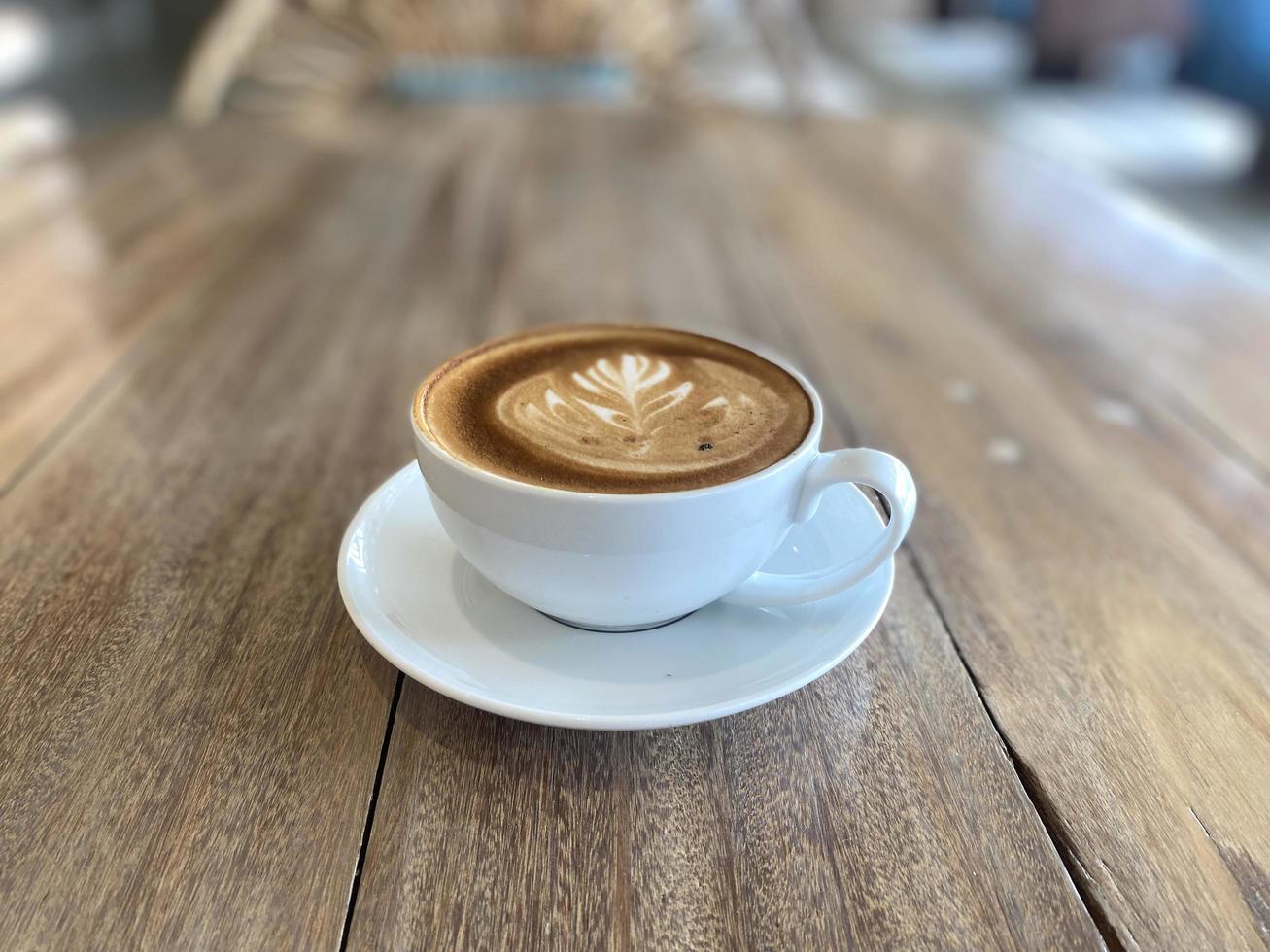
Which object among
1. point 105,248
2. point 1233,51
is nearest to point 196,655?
point 105,248

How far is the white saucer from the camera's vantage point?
313mm

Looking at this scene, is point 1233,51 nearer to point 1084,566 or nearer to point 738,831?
point 1084,566

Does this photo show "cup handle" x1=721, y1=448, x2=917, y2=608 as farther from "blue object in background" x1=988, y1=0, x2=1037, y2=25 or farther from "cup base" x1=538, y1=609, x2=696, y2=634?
"blue object in background" x1=988, y1=0, x2=1037, y2=25

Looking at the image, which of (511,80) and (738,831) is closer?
(738,831)

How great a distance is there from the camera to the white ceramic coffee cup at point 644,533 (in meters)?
0.31

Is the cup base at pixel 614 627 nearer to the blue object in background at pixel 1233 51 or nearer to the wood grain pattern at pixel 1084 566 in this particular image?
the wood grain pattern at pixel 1084 566

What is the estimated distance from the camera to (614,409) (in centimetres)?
38

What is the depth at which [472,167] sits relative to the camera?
1125mm

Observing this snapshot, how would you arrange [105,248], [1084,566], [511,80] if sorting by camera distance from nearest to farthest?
1. [1084,566]
2. [105,248]
3. [511,80]

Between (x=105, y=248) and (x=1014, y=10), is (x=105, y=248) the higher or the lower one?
the higher one

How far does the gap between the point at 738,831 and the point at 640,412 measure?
166 mm

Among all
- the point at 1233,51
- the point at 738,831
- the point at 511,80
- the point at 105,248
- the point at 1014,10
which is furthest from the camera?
the point at 1014,10

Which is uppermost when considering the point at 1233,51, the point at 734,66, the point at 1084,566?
the point at 1084,566

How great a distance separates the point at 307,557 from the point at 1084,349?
A: 56cm
